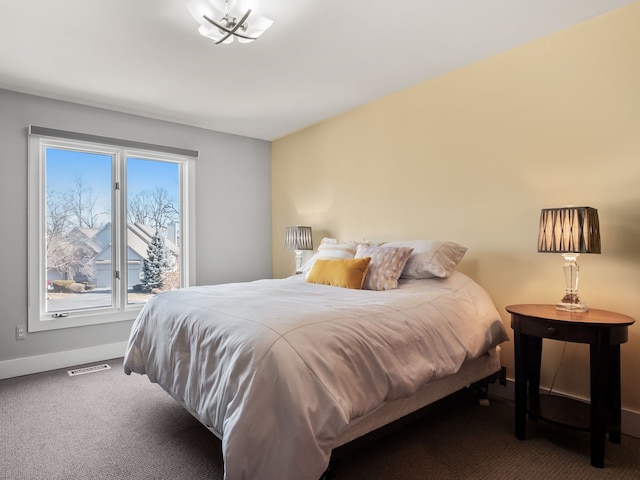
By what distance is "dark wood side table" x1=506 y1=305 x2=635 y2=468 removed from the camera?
186 cm

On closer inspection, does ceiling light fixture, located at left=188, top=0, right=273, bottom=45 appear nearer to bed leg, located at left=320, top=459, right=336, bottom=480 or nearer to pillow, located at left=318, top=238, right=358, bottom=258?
pillow, located at left=318, top=238, right=358, bottom=258

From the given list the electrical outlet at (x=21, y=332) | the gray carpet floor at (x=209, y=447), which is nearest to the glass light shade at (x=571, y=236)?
the gray carpet floor at (x=209, y=447)

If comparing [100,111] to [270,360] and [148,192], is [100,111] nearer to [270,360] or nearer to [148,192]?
[148,192]

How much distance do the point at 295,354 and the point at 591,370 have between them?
59.4 inches

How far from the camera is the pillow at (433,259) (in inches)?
105

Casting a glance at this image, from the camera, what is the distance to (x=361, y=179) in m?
3.85

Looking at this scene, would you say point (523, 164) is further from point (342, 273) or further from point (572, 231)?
point (342, 273)

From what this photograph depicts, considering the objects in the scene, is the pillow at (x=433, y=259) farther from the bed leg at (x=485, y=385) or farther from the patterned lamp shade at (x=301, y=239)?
the patterned lamp shade at (x=301, y=239)

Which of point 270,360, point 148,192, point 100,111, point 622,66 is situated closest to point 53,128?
point 100,111

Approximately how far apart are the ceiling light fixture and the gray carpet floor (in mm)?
2257

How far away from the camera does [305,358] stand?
147cm

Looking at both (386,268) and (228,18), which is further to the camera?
(386,268)

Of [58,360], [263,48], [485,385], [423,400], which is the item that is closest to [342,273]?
[423,400]

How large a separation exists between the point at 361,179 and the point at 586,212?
2.12 meters
